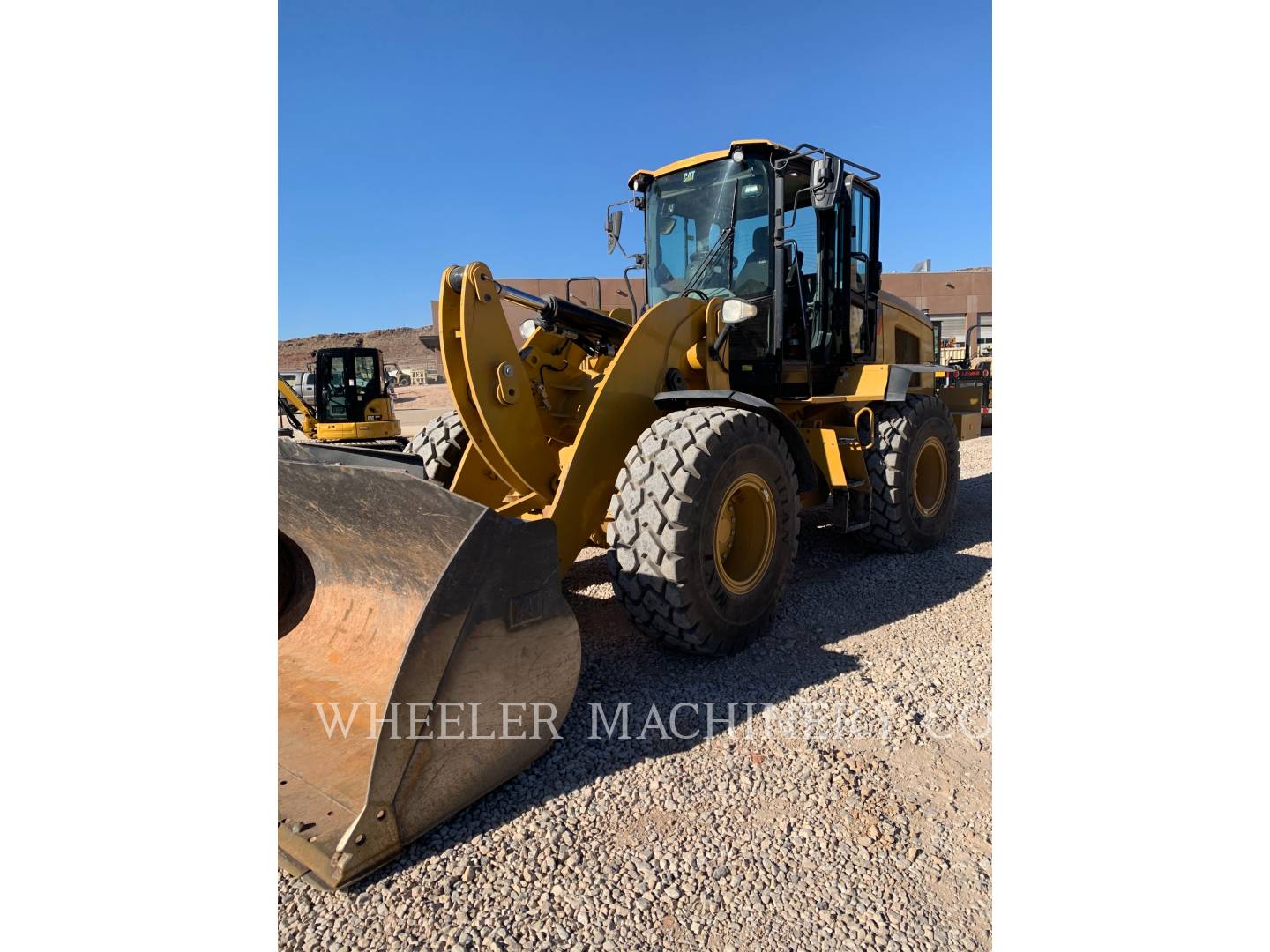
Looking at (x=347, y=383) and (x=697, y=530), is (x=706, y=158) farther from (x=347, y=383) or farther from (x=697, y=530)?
(x=347, y=383)

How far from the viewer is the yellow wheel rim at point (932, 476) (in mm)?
5786

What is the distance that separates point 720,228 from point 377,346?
54.0 m

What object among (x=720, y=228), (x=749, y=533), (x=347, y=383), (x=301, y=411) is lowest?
(x=749, y=533)

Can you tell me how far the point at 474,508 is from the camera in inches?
94.9

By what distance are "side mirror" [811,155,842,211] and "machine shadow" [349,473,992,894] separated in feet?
7.74

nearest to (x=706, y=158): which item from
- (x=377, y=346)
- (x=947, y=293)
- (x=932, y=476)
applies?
(x=932, y=476)

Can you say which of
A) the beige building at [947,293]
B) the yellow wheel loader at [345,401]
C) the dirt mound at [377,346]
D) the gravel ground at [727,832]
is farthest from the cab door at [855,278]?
the dirt mound at [377,346]

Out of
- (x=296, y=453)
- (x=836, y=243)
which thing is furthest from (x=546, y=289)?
(x=296, y=453)

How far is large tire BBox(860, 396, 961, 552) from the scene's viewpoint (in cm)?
522

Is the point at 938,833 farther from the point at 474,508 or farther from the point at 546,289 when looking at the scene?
the point at 546,289

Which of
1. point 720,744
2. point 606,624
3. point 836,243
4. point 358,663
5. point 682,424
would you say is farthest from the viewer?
point 836,243

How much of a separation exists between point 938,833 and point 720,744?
2.64ft

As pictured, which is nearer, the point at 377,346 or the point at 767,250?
the point at 767,250

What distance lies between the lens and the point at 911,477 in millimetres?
5367
